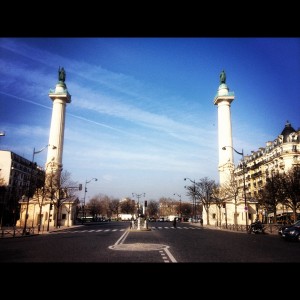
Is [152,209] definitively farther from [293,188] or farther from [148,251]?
[148,251]

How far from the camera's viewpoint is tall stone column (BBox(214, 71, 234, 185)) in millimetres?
72938

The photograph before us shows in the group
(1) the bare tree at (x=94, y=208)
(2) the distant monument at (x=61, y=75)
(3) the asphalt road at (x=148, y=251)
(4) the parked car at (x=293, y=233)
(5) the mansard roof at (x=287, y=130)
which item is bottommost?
(3) the asphalt road at (x=148, y=251)

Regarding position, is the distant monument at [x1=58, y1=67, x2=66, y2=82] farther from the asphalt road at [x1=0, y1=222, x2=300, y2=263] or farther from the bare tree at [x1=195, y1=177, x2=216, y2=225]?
the asphalt road at [x1=0, y1=222, x2=300, y2=263]

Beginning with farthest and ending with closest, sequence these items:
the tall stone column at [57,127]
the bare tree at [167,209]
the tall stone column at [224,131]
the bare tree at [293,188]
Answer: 1. the bare tree at [167,209]
2. the tall stone column at [224,131]
3. the tall stone column at [57,127]
4. the bare tree at [293,188]

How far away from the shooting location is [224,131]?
75.4 m

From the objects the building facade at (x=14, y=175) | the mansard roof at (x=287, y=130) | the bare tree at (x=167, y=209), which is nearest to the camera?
the building facade at (x=14, y=175)

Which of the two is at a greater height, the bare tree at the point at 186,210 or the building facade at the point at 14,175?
the building facade at the point at 14,175

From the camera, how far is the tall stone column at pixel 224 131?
72938 mm

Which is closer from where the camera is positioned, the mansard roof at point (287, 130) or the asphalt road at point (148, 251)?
the asphalt road at point (148, 251)

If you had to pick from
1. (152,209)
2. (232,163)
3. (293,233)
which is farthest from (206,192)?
(152,209)

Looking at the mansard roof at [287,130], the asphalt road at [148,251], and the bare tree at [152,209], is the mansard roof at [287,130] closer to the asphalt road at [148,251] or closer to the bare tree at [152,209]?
the asphalt road at [148,251]

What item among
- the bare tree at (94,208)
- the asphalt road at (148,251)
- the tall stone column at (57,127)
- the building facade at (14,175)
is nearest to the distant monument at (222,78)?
the tall stone column at (57,127)
